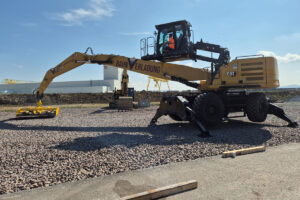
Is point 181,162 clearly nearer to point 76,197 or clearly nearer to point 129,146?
point 129,146

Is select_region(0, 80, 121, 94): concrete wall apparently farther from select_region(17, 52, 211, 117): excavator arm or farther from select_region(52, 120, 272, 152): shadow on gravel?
select_region(52, 120, 272, 152): shadow on gravel

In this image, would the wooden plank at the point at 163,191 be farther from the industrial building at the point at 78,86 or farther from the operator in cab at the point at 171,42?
the industrial building at the point at 78,86

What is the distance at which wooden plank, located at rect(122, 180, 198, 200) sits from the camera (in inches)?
124

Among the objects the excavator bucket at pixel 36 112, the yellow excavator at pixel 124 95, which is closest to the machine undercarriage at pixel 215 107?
the excavator bucket at pixel 36 112

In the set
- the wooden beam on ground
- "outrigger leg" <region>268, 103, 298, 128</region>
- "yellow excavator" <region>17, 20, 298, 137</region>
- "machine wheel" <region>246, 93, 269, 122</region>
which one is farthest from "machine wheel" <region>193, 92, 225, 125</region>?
the wooden beam on ground

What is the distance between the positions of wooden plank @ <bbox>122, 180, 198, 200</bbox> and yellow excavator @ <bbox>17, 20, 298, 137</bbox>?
5.09 metres

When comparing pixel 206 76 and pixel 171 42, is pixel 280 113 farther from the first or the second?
pixel 171 42

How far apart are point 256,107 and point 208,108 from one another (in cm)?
271

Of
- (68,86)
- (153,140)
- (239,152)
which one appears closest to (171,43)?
(153,140)

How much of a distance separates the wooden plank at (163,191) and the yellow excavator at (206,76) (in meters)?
5.09

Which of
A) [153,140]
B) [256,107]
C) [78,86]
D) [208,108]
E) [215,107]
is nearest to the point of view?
[153,140]

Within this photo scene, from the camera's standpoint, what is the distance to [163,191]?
11.0 ft

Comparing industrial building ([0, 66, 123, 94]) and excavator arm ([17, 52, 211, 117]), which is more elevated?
industrial building ([0, 66, 123, 94])

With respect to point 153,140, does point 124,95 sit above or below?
above
